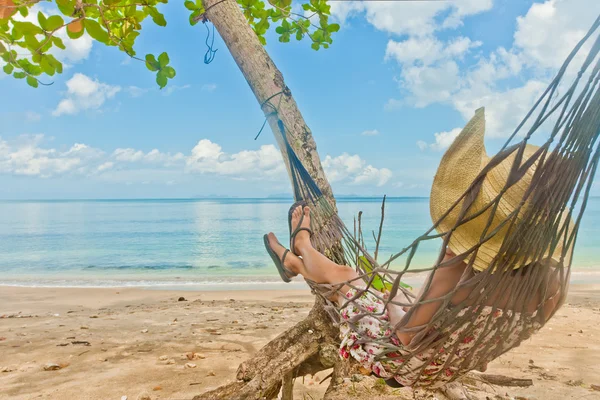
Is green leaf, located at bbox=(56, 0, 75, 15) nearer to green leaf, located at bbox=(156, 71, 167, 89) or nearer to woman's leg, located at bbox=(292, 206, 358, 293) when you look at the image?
green leaf, located at bbox=(156, 71, 167, 89)

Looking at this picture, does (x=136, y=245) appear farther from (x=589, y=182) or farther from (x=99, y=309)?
(x=589, y=182)

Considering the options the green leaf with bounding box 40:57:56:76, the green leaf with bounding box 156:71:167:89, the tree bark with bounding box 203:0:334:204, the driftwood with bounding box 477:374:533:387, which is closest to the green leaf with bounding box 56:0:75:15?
the green leaf with bounding box 40:57:56:76

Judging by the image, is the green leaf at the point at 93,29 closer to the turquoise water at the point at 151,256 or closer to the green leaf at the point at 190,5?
the green leaf at the point at 190,5

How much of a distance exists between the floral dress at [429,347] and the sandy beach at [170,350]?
0.88 m

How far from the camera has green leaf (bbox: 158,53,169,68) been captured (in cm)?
227

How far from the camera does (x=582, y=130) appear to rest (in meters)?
0.98

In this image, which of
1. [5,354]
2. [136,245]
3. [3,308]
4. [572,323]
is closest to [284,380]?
[5,354]

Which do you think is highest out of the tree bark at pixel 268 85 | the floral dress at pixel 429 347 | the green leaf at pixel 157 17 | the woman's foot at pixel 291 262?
the green leaf at pixel 157 17

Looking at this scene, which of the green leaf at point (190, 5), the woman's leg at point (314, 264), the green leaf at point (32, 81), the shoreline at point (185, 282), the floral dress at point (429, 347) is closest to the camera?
the floral dress at point (429, 347)

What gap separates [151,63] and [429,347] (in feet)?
5.95

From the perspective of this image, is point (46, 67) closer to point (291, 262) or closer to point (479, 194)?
point (291, 262)

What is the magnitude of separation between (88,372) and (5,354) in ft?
2.33

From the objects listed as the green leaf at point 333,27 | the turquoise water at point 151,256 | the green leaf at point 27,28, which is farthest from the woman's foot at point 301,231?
the turquoise water at point 151,256

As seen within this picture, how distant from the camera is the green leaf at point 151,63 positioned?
2.26m
